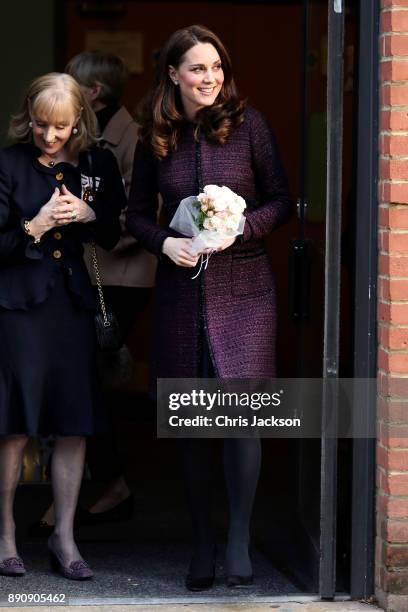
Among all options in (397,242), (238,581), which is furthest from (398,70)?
(238,581)

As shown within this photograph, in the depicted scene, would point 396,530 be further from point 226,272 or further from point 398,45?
point 398,45

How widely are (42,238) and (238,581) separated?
139 centimetres

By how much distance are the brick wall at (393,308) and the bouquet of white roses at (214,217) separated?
0.49m

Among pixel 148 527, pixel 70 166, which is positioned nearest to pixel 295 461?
pixel 148 527

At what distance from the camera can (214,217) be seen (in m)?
4.52

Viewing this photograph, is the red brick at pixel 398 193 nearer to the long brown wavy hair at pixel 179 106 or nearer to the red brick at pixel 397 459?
the long brown wavy hair at pixel 179 106

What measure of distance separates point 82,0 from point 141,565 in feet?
14.8

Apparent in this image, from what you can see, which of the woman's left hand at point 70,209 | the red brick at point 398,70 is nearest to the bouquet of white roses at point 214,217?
the woman's left hand at point 70,209

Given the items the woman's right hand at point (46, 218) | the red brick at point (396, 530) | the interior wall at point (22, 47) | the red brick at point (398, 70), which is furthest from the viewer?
the interior wall at point (22, 47)

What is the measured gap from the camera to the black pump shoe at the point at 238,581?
487cm

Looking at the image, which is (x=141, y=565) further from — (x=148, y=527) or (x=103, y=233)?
(x=103, y=233)

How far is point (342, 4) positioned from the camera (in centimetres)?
463

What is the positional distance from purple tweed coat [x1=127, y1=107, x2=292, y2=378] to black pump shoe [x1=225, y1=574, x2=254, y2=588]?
2.34 ft

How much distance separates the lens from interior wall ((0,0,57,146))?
8188 millimetres
